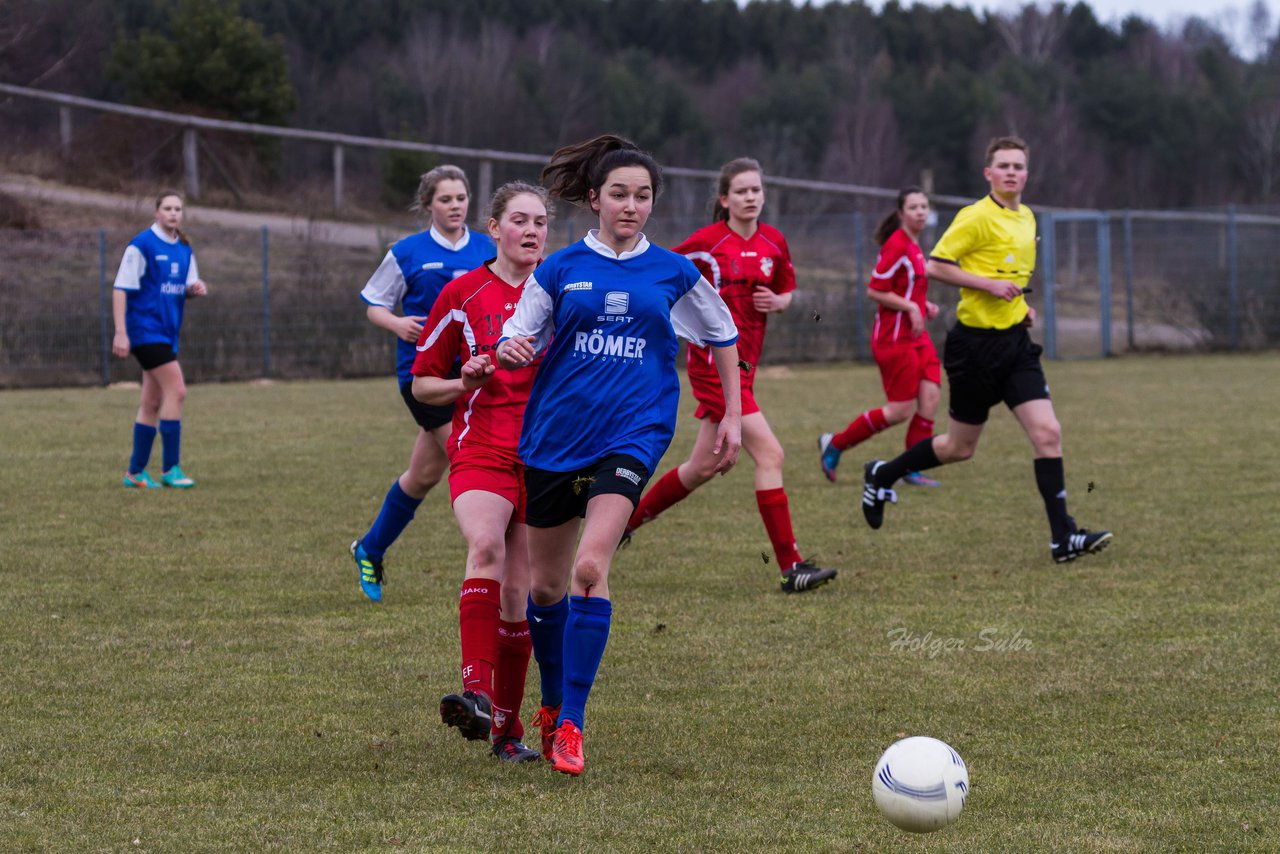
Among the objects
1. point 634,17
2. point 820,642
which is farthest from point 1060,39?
point 820,642

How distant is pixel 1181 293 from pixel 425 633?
69.2 feet

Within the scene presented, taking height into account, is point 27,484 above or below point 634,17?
below

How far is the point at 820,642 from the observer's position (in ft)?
19.9

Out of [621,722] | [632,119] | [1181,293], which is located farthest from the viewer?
[632,119]

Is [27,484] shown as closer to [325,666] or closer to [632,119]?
[325,666]

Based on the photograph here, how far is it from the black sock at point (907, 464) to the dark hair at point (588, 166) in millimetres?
4299

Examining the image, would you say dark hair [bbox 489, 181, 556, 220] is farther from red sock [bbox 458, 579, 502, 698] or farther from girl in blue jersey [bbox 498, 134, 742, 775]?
red sock [bbox 458, 579, 502, 698]

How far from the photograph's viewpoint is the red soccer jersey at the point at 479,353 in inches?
197

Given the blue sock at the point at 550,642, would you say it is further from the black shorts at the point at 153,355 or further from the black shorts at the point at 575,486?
the black shorts at the point at 153,355

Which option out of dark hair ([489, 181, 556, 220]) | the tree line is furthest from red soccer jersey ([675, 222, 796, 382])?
the tree line

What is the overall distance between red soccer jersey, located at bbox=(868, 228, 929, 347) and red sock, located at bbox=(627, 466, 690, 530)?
328cm

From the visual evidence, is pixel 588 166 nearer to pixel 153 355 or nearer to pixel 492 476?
pixel 492 476

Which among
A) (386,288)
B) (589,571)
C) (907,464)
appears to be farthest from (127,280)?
(589,571)

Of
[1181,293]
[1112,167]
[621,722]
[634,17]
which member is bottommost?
[621,722]
